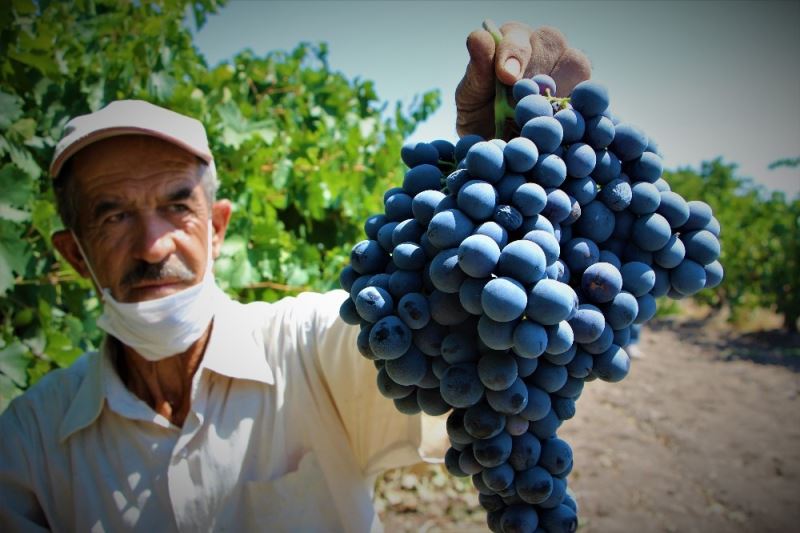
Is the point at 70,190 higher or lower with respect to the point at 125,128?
lower

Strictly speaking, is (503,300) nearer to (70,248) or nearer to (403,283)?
(403,283)

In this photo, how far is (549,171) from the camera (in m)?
0.92

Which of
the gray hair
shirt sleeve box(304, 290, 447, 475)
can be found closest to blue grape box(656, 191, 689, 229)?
shirt sleeve box(304, 290, 447, 475)

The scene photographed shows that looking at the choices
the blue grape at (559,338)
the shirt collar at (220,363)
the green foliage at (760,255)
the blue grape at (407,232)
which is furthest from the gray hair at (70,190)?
the green foliage at (760,255)

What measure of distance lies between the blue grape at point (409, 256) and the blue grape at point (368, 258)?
9 cm

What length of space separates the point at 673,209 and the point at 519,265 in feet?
1.31

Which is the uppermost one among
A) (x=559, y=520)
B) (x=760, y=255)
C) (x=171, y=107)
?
(x=760, y=255)

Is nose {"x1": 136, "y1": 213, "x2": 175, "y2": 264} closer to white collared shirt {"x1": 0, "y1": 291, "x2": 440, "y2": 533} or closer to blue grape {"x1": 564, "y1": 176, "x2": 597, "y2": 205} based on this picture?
white collared shirt {"x1": 0, "y1": 291, "x2": 440, "y2": 533}

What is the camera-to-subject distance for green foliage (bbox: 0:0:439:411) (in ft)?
6.61

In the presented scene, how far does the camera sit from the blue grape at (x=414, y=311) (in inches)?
35.8

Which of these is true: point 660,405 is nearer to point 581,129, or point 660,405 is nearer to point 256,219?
point 256,219

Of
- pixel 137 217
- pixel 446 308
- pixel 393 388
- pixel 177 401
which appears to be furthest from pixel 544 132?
pixel 177 401

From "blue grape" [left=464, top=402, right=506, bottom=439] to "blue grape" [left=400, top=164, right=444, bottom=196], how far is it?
1.49 feet

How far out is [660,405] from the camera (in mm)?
6309
